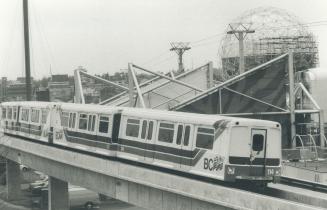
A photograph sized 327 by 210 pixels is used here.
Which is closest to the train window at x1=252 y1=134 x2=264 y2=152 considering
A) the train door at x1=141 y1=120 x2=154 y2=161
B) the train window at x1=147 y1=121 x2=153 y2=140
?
the train door at x1=141 y1=120 x2=154 y2=161

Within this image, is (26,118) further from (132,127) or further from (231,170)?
(231,170)

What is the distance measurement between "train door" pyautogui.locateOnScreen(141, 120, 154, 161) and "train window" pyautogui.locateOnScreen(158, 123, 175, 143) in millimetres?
661

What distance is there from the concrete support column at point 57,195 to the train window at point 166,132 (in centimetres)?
1545

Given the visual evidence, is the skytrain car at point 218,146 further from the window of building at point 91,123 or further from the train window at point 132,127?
the window of building at point 91,123

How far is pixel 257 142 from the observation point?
18.6 metres

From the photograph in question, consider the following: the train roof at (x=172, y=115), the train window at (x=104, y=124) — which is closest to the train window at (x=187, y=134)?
the train roof at (x=172, y=115)

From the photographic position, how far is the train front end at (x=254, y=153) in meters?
18.0

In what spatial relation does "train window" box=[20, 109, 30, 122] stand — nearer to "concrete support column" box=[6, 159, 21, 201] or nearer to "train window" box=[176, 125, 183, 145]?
"concrete support column" box=[6, 159, 21, 201]

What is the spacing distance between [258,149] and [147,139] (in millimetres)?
5574

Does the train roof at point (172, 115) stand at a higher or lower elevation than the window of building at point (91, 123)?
higher

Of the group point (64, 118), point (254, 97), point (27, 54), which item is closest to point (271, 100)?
point (254, 97)

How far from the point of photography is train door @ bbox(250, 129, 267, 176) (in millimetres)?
18438

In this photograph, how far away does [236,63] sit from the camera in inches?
3216

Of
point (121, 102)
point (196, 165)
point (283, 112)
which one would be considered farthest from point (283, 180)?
point (121, 102)
